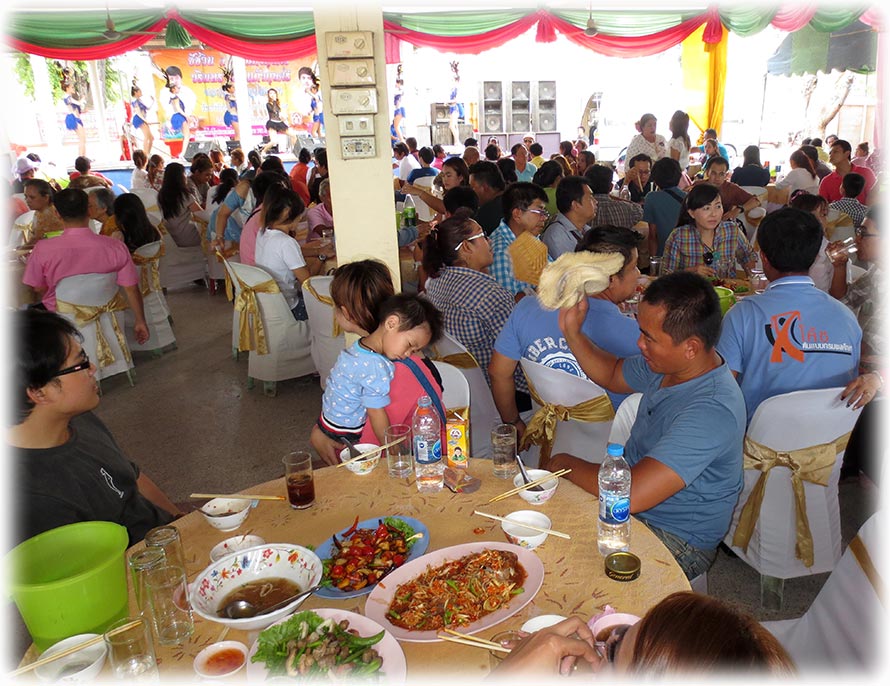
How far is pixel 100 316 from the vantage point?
461 cm

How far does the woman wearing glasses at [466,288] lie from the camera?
3188mm

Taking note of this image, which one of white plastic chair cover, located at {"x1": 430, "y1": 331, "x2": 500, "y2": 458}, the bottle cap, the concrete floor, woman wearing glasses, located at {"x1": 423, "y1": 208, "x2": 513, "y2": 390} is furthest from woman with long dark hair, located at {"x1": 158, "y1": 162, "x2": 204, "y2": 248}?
the bottle cap

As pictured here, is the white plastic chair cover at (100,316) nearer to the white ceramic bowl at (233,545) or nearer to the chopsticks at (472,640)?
the white ceramic bowl at (233,545)

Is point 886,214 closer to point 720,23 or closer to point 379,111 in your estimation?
point 379,111

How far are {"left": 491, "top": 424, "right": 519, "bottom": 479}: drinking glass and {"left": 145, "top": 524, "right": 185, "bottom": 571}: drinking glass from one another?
84 cm

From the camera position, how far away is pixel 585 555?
59.1 inches

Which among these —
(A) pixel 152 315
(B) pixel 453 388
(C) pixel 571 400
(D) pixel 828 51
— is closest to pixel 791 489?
(C) pixel 571 400

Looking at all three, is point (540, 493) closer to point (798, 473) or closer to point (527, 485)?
point (527, 485)

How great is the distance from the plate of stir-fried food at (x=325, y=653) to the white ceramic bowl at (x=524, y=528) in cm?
41

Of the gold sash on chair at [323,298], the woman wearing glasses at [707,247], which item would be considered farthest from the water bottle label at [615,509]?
the woman wearing glasses at [707,247]

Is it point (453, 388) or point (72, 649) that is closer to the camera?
point (72, 649)

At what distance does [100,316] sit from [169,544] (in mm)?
3665

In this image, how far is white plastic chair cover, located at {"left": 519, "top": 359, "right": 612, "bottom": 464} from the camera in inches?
95.2

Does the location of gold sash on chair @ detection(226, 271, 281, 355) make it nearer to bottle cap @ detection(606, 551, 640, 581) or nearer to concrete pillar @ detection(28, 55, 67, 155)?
bottle cap @ detection(606, 551, 640, 581)
